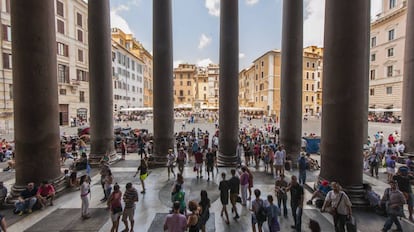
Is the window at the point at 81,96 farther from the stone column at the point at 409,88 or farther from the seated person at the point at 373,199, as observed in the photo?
the stone column at the point at 409,88

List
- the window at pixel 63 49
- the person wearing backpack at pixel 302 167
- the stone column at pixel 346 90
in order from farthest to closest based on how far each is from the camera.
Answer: the window at pixel 63 49 → the person wearing backpack at pixel 302 167 → the stone column at pixel 346 90

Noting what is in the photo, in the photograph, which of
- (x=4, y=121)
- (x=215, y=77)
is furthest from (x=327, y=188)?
(x=215, y=77)

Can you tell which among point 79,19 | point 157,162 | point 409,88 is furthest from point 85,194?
point 79,19

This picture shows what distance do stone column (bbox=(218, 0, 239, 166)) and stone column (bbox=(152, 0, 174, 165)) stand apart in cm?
290

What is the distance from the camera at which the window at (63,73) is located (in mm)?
31320

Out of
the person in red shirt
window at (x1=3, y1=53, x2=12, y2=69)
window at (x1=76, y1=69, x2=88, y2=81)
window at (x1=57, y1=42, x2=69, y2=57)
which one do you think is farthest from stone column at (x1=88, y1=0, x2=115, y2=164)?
window at (x1=76, y1=69, x2=88, y2=81)

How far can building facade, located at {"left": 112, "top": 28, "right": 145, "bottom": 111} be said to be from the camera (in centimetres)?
4738

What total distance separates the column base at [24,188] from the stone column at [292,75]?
1053cm

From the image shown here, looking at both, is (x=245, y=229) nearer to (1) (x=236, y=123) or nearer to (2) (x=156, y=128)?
(1) (x=236, y=123)

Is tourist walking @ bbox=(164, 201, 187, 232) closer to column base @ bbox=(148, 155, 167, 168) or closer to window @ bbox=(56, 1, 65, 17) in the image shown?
column base @ bbox=(148, 155, 167, 168)

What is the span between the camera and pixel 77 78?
3472cm

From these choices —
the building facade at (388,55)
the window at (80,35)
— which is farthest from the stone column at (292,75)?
the building facade at (388,55)

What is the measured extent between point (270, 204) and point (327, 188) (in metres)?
3.28

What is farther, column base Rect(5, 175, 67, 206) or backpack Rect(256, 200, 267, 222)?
column base Rect(5, 175, 67, 206)
